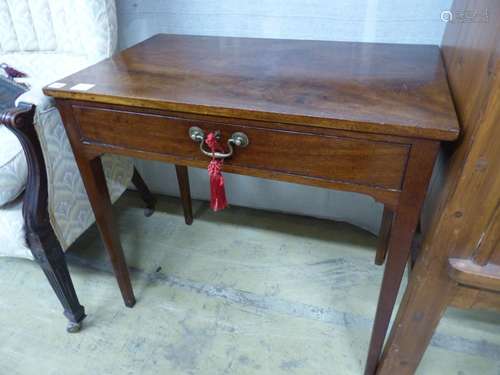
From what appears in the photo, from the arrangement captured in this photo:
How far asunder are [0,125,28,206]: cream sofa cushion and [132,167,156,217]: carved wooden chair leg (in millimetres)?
522

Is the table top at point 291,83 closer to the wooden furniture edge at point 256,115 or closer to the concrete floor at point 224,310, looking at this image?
the wooden furniture edge at point 256,115

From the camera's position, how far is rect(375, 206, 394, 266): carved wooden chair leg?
43.7 inches

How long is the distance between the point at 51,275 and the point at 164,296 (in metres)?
0.34

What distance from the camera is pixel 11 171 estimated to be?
0.82m

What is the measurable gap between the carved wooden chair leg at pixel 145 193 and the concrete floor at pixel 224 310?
0.10 meters

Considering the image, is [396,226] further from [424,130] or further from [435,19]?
[435,19]

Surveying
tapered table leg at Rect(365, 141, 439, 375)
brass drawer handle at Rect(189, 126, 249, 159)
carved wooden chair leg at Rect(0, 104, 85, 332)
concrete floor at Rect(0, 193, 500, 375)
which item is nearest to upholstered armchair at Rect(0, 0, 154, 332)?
carved wooden chair leg at Rect(0, 104, 85, 332)

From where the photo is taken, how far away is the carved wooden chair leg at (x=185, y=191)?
4.23 feet

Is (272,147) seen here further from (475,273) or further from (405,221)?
(475,273)

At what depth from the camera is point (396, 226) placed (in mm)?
645

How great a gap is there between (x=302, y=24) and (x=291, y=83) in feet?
1.39

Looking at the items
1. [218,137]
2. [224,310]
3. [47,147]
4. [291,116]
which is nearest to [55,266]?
[47,147]

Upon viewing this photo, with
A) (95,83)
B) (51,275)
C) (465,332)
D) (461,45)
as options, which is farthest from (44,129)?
(465,332)

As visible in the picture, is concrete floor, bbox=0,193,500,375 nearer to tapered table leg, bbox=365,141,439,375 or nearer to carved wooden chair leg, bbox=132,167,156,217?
carved wooden chair leg, bbox=132,167,156,217
